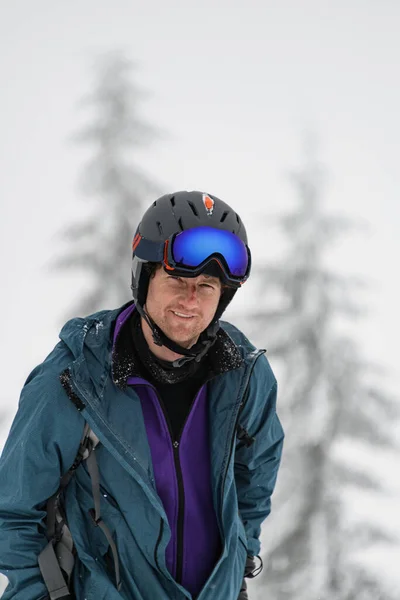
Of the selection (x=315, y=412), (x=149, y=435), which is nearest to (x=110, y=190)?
(x=315, y=412)

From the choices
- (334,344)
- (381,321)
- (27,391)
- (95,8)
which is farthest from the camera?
(95,8)

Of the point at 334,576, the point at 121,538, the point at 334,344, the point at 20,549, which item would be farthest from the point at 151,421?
the point at 334,576

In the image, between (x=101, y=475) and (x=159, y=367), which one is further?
(x=159, y=367)

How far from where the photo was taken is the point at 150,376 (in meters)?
3.31

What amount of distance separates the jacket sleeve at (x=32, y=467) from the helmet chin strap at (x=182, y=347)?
1.88ft

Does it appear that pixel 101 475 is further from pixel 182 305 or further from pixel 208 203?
pixel 208 203

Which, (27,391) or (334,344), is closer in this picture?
(27,391)

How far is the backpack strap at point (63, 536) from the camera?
3006 millimetres

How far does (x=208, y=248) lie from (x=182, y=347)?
1.73 ft

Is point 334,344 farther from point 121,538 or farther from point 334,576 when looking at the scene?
Answer: point 121,538

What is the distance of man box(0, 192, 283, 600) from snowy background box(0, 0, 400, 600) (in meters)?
10.2

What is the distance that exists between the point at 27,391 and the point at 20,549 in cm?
74

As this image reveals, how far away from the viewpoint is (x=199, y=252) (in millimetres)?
3252

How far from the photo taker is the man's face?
129 inches
